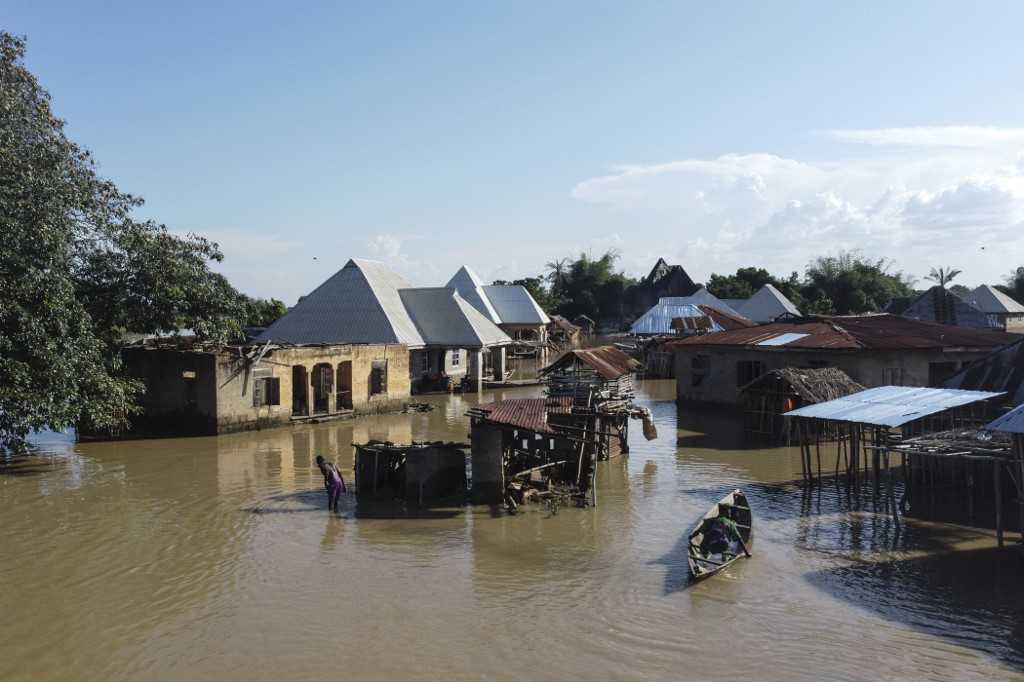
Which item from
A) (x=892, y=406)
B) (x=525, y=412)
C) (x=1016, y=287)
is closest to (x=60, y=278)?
(x=525, y=412)

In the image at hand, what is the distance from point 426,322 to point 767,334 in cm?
1700

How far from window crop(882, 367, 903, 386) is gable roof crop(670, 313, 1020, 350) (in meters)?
0.92

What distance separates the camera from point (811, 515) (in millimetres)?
17031

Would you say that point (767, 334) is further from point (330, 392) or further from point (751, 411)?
point (330, 392)

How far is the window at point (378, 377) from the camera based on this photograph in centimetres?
3359

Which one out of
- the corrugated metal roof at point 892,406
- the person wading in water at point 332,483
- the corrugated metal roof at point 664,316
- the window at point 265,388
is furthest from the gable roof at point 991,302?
the person wading in water at point 332,483

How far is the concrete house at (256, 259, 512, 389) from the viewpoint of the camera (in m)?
38.2

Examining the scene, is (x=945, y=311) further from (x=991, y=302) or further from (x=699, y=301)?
(x=699, y=301)

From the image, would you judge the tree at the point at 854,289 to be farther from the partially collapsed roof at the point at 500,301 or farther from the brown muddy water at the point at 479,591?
the brown muddy water at the point at 479,591

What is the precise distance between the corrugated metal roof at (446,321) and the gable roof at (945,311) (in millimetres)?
26031

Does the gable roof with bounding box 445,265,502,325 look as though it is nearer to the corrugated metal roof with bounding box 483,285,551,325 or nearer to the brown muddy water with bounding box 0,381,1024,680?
the corrugated metal roof with bounding box 483,285,551,325

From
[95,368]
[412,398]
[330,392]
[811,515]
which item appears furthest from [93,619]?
[412,398]

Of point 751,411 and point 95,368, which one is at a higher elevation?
point 95,368

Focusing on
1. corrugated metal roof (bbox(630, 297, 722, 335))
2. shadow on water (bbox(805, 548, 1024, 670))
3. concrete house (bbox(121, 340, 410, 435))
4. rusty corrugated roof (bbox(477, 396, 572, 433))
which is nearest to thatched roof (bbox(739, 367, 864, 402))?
rusty corrugated roof (bbox(477, 396, 572, 433))
